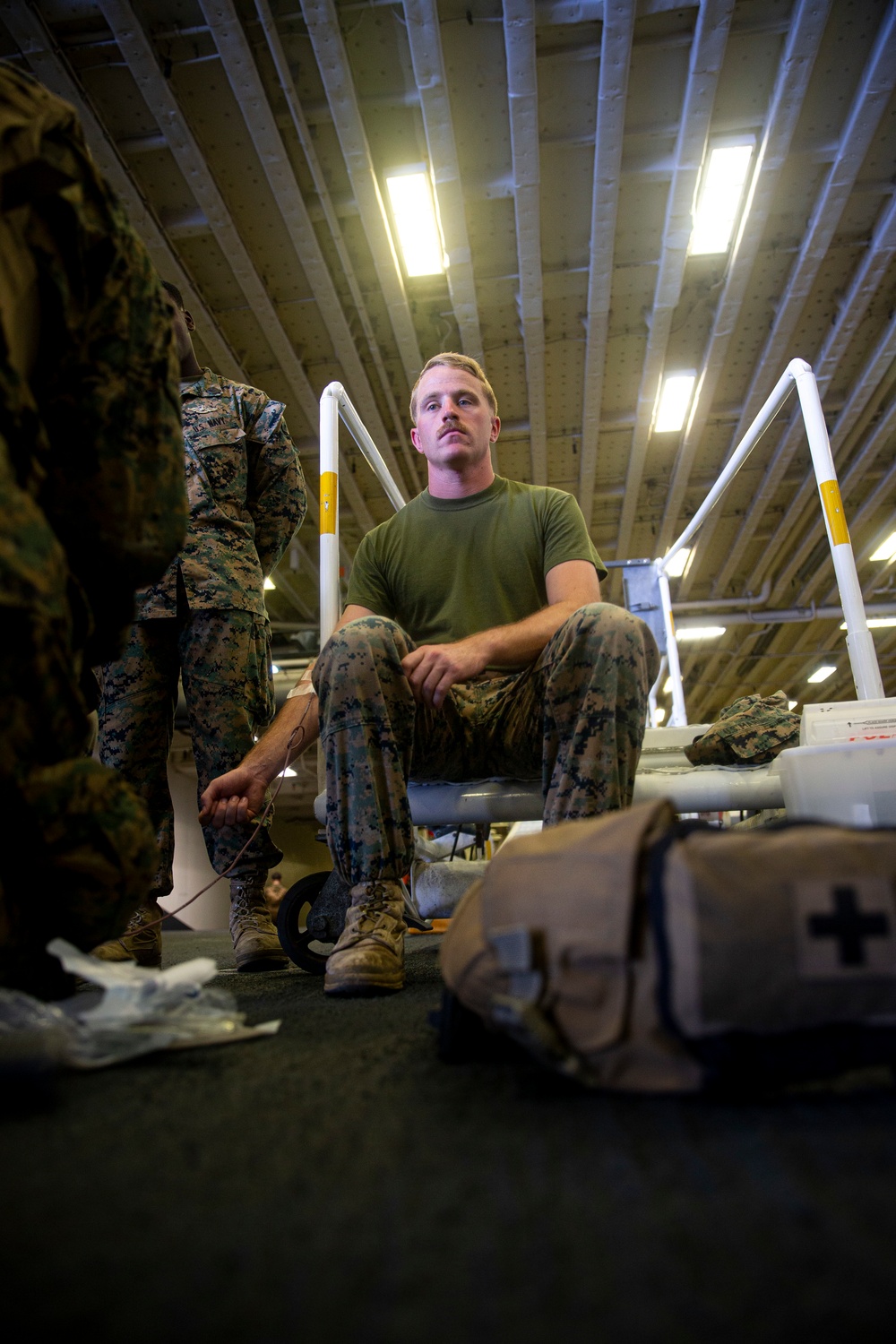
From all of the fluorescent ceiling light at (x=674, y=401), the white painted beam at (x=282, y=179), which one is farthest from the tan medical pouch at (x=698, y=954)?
the fluorescent ceiling light at (x=674, y=401)

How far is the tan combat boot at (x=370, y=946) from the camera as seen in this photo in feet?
3.22

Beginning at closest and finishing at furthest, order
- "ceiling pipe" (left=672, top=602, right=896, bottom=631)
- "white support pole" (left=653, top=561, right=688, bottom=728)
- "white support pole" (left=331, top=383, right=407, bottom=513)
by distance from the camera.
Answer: "white support pole" (left=331, top=383, right=407, bottom=513)
"white support pole" (left=653, top=561, right=688, bottom=728)
"ceiling pipe" (left=672, top=602, right=896, bottom=631)

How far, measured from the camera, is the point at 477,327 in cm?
397

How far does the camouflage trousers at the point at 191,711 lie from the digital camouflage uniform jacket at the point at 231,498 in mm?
55

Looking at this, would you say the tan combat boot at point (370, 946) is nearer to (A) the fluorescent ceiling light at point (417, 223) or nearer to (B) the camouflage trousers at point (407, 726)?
(B) the camouflage trousers at point (407, 726)

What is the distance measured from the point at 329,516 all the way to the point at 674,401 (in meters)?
3.48

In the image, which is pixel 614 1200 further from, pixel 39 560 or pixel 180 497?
pixel 180 497

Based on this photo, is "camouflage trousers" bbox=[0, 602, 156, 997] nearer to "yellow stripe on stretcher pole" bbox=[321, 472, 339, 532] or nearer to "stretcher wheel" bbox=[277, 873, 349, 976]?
"stretcher wheel" bbox=[277, 873, 349, 976]

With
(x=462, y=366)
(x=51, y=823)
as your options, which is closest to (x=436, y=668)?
(x=51, y=823)

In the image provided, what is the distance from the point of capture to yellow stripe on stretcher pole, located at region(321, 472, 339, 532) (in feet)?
5.93

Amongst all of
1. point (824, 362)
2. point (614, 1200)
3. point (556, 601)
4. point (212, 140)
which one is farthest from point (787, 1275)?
point (824, 362)

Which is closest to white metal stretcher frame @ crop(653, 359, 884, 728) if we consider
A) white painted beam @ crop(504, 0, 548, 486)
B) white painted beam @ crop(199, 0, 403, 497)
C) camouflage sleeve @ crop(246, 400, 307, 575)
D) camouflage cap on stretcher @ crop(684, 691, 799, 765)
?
camouflage cap on stretcher @ crop(684, 691, 799, 765)

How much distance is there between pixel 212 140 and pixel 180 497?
2.99 meters

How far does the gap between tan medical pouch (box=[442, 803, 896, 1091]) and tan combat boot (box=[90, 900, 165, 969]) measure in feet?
3.19
